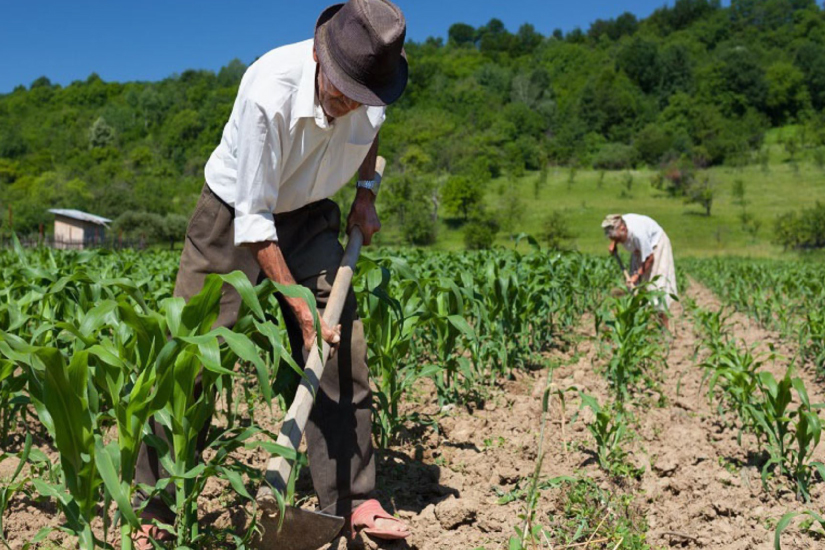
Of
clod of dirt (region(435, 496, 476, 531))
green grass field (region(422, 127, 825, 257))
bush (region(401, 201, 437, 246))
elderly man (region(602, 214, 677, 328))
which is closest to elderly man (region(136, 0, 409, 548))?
clod of dirt (region(435, 496, 476, 531))

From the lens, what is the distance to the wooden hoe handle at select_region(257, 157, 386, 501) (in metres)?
2.12

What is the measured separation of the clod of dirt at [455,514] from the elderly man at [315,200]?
304mm

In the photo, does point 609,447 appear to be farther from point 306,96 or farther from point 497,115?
point 497,115

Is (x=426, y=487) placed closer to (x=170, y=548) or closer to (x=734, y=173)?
(x=170, y=548)

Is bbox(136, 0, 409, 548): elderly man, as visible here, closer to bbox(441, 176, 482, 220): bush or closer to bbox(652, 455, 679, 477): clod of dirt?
bbox(652, 455, 679, 477): clod of dirt

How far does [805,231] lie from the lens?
33.2 meters

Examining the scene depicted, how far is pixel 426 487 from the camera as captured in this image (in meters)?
3.03

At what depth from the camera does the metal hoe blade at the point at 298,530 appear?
2.16 metres

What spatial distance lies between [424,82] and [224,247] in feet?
336

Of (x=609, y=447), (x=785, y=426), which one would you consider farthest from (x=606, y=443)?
(x=785, y=426)

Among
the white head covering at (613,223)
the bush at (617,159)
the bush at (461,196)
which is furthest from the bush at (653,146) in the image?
the white head covering at (613,223)

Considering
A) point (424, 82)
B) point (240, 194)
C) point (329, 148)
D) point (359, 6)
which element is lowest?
point (240, 194)

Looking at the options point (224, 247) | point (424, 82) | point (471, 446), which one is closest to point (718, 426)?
point (471, 446)

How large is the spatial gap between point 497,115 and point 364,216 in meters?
85.7
